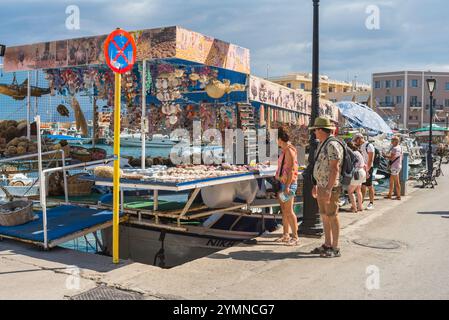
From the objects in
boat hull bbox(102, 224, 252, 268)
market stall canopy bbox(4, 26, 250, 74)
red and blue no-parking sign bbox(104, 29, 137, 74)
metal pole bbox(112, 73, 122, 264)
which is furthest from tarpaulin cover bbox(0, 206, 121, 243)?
market stall canopy bbox(4, 26, 250, 74)

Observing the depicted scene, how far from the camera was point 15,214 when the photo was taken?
8109mm

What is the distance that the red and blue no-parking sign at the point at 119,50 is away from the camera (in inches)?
242

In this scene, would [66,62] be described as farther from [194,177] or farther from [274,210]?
[274,210]

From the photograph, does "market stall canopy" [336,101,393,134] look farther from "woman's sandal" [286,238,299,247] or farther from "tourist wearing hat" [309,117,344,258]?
"tourist wearing hat" [309,117,344,258]

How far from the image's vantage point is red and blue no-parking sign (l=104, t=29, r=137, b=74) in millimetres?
6148

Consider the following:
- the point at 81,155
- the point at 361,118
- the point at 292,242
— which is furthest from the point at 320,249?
the point at 361,118

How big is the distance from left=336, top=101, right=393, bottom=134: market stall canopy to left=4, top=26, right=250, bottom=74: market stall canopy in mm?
11191

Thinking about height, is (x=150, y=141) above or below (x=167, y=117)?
below

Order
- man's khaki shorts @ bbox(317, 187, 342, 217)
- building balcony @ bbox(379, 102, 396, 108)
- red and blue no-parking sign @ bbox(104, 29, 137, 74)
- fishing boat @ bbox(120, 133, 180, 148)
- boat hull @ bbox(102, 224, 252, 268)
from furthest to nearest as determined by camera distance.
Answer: building balcony @ bbox(379, 102, 396, 108) → fishing boat @ bbox(120, 133, 180, 148) → boat hull @ bbox(102, 224, 252, 268) → man's khaki shorts @ bbox(317, 187, 342, 217) → red and blue no-parking sign @ bbox(104, 29, 137, 74)

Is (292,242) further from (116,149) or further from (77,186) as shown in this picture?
(77,186)

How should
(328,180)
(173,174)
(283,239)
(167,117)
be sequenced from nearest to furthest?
(328,180) → (173,174) → (283,239) → (167,117)

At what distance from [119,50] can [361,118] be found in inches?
655
